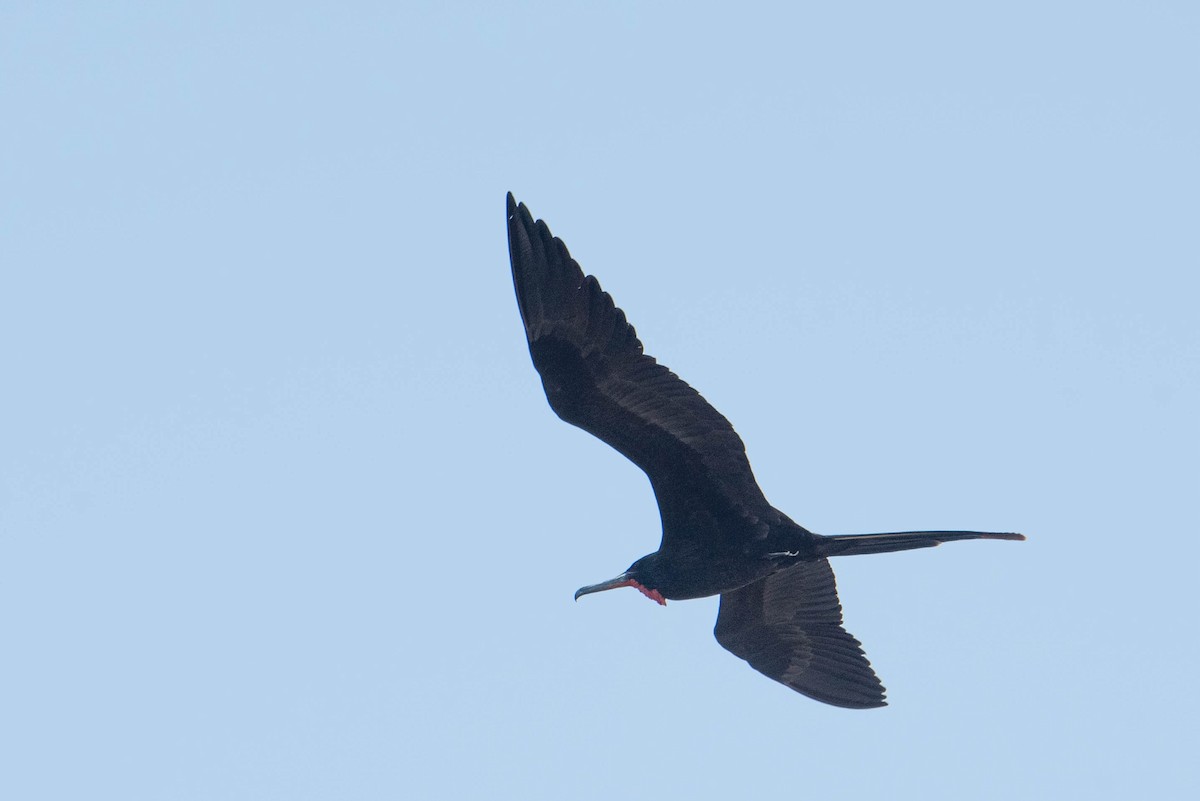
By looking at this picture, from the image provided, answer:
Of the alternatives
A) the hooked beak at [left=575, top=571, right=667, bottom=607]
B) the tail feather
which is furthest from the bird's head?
the tail feather

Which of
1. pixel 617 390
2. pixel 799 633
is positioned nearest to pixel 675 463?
pixel 617 390

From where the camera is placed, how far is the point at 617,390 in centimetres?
1050

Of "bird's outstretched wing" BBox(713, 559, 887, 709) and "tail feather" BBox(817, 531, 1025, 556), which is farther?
"bird's outstretched wing" BBox(713, 559, 887, 709)

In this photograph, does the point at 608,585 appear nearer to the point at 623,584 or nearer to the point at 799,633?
the point at 623,584

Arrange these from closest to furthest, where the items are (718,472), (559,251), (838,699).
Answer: (559,251) < (718,472) < (838,699)

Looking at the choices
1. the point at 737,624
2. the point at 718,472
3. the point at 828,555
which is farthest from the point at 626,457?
the point at 737,624

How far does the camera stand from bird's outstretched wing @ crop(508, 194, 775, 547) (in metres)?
10.2

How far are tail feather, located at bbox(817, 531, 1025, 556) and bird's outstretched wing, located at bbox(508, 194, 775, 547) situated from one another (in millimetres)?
508

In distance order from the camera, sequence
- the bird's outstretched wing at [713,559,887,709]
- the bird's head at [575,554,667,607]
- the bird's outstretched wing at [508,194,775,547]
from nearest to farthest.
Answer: the bird's outstretched wing at [508,194,775,547] → the bird's head at [575,554,667,607] → the bird's outstretched wing at [713,559,887,709]

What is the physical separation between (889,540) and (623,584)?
1.94 metres

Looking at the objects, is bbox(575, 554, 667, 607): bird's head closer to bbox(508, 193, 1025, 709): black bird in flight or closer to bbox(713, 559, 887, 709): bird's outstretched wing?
bbox(508, 193, 1025, 709): black bird in flight

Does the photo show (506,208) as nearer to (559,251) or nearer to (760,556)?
(559,251)

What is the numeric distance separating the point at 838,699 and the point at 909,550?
7.30ft

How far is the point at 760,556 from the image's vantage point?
437 inches
